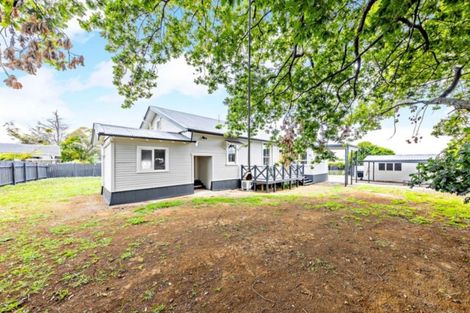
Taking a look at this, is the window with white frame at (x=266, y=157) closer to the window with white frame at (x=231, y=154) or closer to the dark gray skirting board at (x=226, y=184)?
the window with white frame at (x=231, y=154)

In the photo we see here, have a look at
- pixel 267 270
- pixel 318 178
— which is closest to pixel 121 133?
pixel 267 270

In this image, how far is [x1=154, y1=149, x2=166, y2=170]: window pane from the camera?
898 centimetres

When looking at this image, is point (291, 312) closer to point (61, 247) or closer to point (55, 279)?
point (55, 279)

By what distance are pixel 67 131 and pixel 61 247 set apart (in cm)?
4215

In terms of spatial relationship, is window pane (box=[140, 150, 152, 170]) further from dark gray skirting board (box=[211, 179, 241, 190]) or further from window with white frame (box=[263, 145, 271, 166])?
window with white frame (box=[263, 145, 271, 166])

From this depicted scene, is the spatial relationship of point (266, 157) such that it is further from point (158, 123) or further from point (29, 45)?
point (29, 45)

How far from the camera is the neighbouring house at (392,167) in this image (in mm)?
16375

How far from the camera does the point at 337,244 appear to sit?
381cm

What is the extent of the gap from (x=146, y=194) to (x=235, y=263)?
266 inches

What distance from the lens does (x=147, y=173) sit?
8.57 m

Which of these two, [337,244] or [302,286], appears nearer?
[302,286]

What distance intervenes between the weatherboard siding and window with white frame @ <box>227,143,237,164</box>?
2833 millimetres

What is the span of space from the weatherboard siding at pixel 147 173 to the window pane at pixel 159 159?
266 millimetres

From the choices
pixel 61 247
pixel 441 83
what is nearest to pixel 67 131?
pixel 61 247
